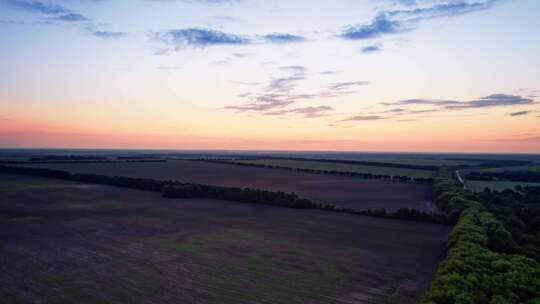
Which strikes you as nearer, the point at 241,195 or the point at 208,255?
the point at 208,255

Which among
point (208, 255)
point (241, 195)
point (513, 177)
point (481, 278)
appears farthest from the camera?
point (513, 177)

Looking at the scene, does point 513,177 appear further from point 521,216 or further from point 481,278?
point 481,278

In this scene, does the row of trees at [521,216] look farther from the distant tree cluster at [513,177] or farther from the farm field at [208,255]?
the distant tree cluster at [513,177]

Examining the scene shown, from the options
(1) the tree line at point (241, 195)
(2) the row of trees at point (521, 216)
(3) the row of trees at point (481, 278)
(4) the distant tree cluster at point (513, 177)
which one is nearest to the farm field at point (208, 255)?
(1) the tree line at point (241, 195)

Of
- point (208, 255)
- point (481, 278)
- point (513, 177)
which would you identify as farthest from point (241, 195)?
point (513, 177)

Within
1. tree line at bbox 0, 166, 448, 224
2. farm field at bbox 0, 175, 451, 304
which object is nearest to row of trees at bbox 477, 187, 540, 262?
farm field at bbox 0, 175, 451, 304

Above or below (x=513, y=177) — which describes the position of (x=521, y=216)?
below

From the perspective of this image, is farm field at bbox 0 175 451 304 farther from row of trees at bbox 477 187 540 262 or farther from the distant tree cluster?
the distant tree cluster

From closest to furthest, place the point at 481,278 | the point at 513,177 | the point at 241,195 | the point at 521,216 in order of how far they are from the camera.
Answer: the point at 481,278
the point at 521,216
the point at 241,195
the point at 513,177
